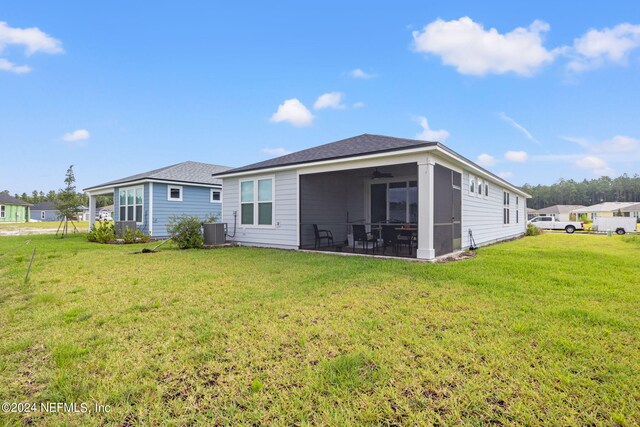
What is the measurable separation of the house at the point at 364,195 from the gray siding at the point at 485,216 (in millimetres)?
37

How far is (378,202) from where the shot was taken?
12023 millimetres

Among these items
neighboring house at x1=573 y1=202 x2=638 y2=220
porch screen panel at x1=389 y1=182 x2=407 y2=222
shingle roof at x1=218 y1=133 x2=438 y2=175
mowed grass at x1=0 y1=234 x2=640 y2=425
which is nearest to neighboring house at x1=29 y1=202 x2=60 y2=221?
shingle roof at x1=218 y1=133 x2=438 y2=175

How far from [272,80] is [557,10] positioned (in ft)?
36.6

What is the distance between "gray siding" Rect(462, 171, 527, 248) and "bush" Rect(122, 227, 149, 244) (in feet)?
43.3

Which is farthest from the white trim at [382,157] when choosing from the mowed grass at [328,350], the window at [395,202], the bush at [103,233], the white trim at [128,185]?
the bush at [103,233]

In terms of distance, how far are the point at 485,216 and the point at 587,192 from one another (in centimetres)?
8074

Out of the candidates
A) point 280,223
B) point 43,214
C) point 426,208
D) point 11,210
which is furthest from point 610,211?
point 43,214

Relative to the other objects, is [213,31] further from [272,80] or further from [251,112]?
[251,112]

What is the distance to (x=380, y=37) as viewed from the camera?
13.0 meters

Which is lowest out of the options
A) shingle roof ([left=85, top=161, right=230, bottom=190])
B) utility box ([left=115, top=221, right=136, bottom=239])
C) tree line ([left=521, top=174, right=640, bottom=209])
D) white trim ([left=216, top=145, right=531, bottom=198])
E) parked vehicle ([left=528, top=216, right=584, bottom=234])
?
parked vehicle ([left=528, top=216, right=584, bottom=234])

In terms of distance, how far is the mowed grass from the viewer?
196 cm

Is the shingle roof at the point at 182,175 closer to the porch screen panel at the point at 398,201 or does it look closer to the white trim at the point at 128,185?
the white trim at the point at 128,185

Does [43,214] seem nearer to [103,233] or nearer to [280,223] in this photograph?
[103,233]

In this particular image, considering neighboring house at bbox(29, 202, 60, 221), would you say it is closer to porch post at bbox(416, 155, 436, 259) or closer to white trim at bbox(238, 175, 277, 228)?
white trim at bbox(238, 175, 277, 228)
